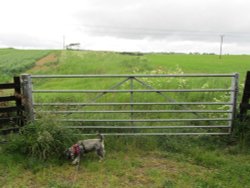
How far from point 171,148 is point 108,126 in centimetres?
162

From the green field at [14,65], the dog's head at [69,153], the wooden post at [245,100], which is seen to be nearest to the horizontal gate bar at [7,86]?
the dog's head at [69,153]

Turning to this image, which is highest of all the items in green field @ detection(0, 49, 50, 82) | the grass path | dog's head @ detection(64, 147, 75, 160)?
green field @ detection(0, 49, 50, 82)

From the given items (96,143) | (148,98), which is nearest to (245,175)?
(96,143)

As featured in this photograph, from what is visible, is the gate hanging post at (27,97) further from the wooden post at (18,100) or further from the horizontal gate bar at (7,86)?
the horizontal gate bar at (7,86)

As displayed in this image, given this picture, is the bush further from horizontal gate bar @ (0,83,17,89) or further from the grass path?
horizontal gate bar @ (0,83,17,89)

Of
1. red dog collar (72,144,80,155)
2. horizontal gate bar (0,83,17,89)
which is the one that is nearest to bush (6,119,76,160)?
red dog collar (72,144,80,155)

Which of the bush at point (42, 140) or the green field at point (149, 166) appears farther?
the bush at point (42, 140)

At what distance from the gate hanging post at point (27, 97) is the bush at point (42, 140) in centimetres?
50

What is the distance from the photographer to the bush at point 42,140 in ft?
18.7

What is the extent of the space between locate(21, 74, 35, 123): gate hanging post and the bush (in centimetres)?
50

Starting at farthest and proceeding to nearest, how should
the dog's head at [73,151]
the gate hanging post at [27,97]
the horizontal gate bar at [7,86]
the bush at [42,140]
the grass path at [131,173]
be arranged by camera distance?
1. the gate hanging post at [27,97]
2. the horizontal gate bar at [7,86]
3. the bush at [42,140]
4. the dog's head at [73,151]
5. the grass path at [131,173]

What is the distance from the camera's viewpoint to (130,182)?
499 centimetres

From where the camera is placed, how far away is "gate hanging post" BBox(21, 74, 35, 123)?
646 cm

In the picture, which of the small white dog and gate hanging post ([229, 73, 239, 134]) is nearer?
the small white dog
